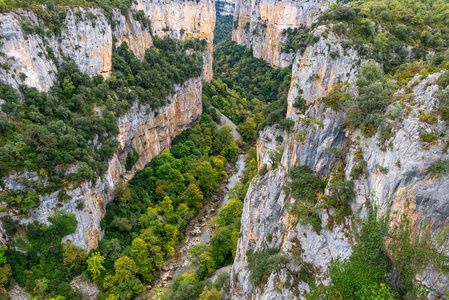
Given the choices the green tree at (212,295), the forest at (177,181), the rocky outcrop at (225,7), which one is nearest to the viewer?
the forest at (177,181)

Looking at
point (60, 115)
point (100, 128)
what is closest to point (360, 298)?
point (100, 128)

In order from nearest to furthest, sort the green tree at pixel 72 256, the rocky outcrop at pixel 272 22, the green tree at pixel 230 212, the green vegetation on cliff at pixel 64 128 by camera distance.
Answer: the green vegetation on cliff at pixel 64 128 → the green tree at pixel 72 256 → the green tree at pixel 230 212 → the rocky outcrop at pixel 272 22

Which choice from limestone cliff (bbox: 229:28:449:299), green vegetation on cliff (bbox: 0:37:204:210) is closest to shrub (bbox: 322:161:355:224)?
limestone cliff (bbox: 229:28:449:299)

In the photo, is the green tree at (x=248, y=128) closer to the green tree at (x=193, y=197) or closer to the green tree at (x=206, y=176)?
the green tree at (x=206, y=176)

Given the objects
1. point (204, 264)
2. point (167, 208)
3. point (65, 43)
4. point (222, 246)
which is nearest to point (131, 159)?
point (167, 208)

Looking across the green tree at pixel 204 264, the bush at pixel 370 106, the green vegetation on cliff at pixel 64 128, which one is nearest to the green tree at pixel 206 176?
the green vegetation on cliff at pixel 64 128

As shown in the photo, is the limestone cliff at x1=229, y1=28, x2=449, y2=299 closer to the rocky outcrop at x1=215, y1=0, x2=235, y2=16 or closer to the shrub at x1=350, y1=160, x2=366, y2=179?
the shrub at x1=350, y1=160, x2=366, y2=179

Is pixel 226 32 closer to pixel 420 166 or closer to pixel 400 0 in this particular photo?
pixel 400 0
